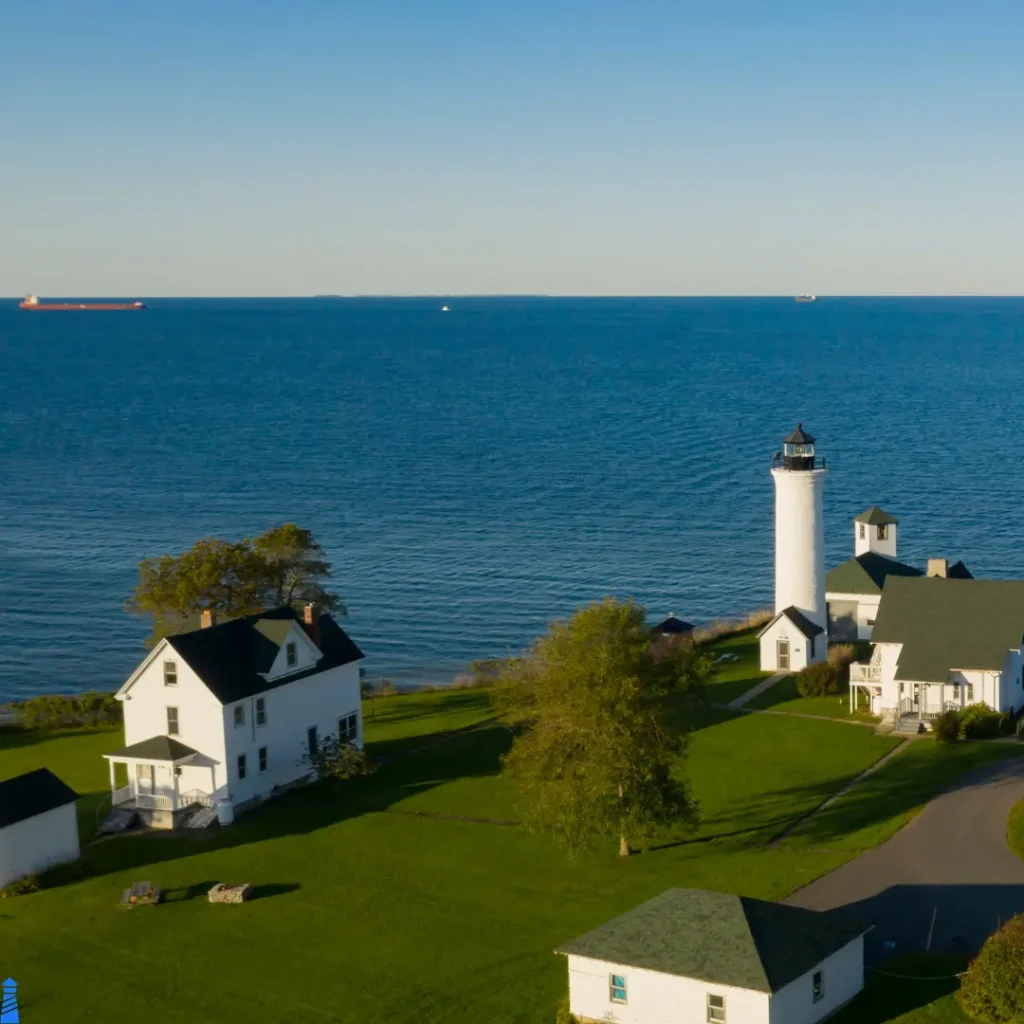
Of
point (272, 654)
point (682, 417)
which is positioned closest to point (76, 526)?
point (272, 654)

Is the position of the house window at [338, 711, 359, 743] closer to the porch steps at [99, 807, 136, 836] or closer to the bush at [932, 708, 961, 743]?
the porch steps at [99, 807, 136, 836]

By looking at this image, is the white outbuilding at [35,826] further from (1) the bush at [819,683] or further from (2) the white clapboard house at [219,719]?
(1) the bush at [819,683]

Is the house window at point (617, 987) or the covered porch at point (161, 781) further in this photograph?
the covered porch at point (161, 781)

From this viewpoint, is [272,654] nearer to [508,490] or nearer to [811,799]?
[811,799]

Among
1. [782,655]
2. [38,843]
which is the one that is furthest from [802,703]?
[38,843]

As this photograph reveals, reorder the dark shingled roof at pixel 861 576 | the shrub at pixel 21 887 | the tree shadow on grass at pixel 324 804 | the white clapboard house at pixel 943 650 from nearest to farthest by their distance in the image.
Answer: the shrub at pixel 21 887, the tree shadow on grass at pixel 324 804, the white clapboard house at pixel 943 650, the dark shingled roof at pixel 861 576

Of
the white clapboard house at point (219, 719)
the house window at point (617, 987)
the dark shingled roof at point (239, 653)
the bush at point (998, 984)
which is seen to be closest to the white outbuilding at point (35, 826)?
the white clapboard house at point (219, 719)

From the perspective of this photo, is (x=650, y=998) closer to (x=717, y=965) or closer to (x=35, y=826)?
(x=717, y=965)
